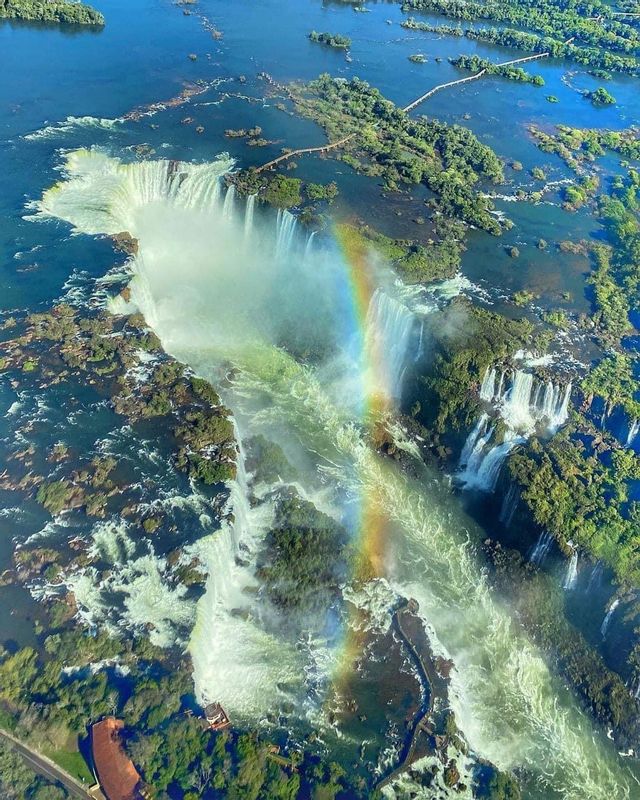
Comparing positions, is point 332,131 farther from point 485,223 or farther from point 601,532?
point 601,532

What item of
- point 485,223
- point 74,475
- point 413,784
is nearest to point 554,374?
point 485,223

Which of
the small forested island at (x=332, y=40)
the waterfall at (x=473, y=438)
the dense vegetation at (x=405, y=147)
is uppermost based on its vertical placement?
the small forested island at (x=332, y=40)

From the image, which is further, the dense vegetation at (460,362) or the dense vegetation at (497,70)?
the dense vegetation at (497,70)

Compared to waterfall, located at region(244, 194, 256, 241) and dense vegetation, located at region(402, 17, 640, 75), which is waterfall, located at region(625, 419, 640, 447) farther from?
dense vegetation, located at region(402, 17, 640, 75)

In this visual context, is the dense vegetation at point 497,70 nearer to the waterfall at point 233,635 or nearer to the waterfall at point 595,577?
the waterfall at point 595,577

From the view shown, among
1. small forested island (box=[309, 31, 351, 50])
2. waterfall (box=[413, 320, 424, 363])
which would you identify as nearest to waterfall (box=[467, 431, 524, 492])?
waterfall (box=[413, 320, 424, 363])

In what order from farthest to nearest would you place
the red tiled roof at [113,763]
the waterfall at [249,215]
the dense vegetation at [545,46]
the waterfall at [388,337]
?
1. the dense vegetation at [545,46]
2. the waterfall at [249,215]
3. the waterfall at [388,337]
4. the red tiled roof at [113,763]

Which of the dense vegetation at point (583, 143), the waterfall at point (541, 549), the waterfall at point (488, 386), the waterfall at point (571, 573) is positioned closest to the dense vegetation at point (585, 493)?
the waterfall at point (541, 549)
